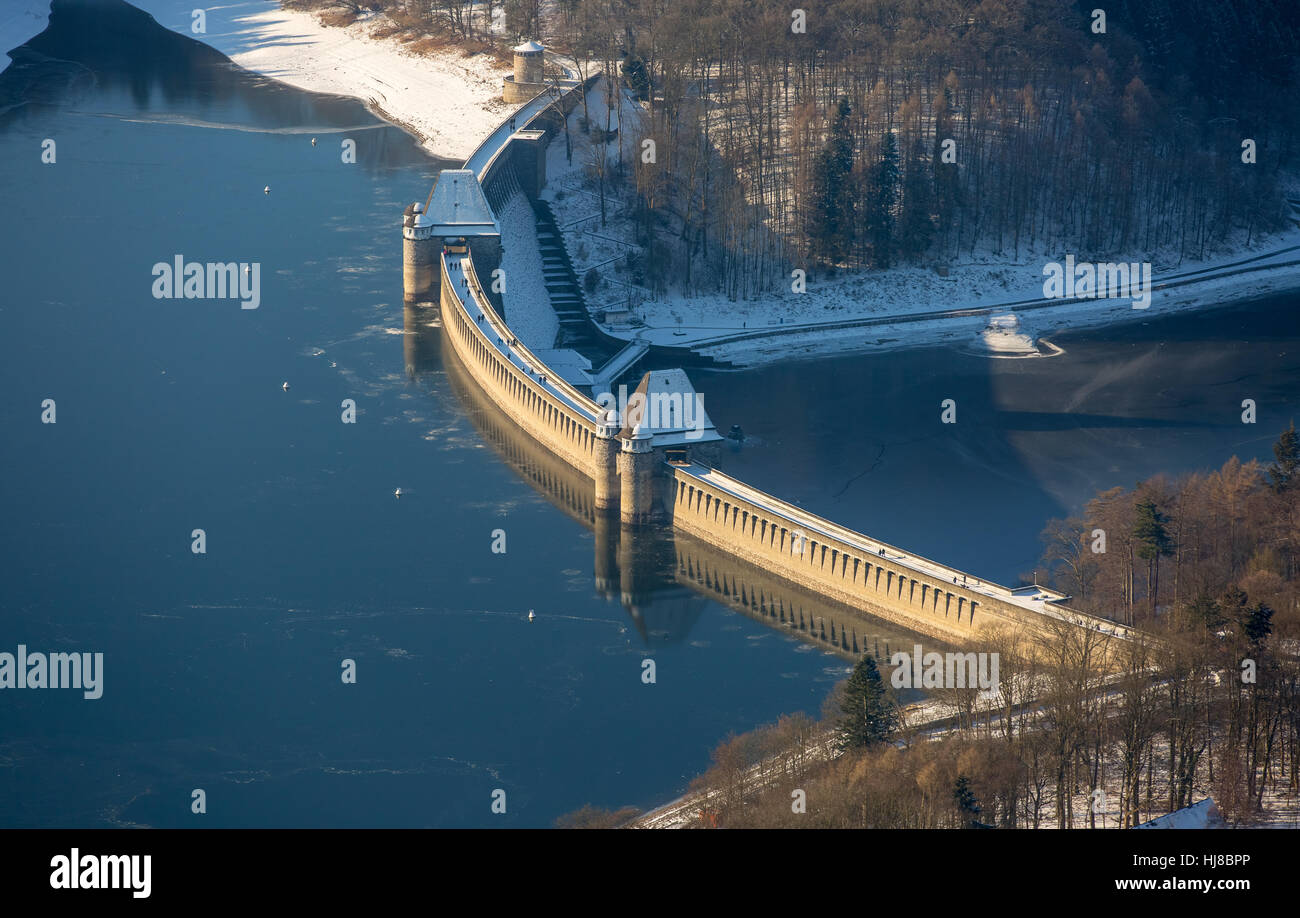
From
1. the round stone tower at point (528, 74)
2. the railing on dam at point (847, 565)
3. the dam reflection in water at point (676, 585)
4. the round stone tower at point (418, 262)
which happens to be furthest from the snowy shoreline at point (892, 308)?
the railing on dam at point (847, 565)

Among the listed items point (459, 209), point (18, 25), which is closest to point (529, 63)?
point (459, 209)

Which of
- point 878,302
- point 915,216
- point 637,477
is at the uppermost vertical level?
point 915,216

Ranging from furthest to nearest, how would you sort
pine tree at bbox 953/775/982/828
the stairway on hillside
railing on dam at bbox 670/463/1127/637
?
the stairway on hillside → railing on dam at bbox 670/463/1127/637 → pine tree at bbox 953/775/982/828

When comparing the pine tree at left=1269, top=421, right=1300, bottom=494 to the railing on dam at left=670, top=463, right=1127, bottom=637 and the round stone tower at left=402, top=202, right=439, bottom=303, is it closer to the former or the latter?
the railing on dam at left=670, top=463, right=1127, bottom=637

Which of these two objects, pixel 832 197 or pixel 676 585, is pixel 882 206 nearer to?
pixel 832 197

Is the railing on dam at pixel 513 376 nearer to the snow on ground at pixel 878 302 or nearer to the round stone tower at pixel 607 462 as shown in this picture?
the round stone tower at pixel 607 462

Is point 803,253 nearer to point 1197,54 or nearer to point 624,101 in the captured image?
point 624,101

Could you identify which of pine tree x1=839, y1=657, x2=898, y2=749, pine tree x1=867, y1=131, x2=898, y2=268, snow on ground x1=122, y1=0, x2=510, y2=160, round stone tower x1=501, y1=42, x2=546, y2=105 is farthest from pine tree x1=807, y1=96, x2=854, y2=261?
pine tree x1=839, y1=657, x2=898, y2=749
